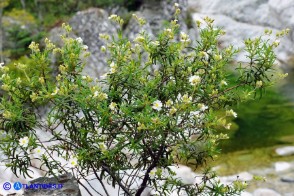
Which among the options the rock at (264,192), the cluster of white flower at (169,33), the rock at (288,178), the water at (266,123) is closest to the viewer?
the cluster of white flower at (169,33)

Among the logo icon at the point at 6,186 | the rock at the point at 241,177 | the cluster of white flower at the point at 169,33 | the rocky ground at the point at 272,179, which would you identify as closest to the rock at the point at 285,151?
the rocky ground at the point at 272,179

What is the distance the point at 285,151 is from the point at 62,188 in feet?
21.4

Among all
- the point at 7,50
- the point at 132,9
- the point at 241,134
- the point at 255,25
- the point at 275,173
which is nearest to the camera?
the point at 275,173

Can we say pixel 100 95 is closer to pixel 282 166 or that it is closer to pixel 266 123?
pixel 282 166

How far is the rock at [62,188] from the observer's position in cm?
492

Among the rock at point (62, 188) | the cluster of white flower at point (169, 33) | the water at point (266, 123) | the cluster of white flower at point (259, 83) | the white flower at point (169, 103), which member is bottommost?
the rock at point (62, 188)

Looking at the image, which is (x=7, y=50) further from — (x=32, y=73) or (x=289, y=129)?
(x=32, y=73)

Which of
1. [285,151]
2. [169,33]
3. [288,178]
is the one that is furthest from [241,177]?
[169,33]

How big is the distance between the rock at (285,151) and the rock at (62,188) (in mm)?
6271

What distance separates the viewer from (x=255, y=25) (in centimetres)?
2133

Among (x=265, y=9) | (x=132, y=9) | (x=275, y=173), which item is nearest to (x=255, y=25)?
(x=265, y=9)

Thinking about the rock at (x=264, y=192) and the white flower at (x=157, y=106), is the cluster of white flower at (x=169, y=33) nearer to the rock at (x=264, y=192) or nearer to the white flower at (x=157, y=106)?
the white flower at (x=157, y=106)

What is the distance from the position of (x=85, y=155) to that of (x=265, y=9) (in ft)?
62.0

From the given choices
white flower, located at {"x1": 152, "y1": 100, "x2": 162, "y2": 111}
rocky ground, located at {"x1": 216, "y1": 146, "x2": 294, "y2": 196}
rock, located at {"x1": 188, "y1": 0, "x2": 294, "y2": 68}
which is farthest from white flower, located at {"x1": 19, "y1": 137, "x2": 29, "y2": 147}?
rock, located at {"x1": 188, "y1": 0, "x2": 294, "y2": 68}
